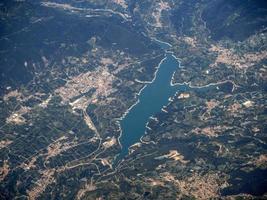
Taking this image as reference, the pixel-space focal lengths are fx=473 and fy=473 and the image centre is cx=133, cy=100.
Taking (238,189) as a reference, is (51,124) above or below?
below

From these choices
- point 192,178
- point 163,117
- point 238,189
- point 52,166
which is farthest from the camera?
point 163,117

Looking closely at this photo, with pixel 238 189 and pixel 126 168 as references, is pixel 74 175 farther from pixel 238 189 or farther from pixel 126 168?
pixel 238 189

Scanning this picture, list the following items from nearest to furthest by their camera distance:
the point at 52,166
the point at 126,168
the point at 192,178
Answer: the point at 192,178 < the point at 126,168 < the point at 52,166

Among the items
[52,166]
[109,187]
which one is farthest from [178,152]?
[52,166]

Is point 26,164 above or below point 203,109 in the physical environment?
below

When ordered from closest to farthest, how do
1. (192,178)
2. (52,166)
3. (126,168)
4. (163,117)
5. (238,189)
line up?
(238,189)
(192,178)
(126,168)
(52,166)
(163,117)

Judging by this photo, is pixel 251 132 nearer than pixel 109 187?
No

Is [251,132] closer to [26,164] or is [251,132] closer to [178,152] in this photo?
[178,152]

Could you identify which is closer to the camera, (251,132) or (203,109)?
(251,132)

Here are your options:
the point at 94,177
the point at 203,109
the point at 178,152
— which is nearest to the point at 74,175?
the point at 94,177
